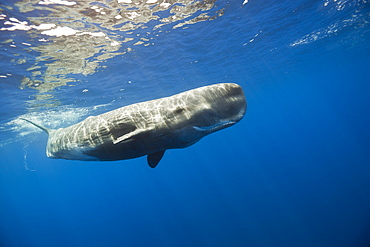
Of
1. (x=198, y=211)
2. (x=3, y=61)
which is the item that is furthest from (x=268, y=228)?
(x=3, y=61)

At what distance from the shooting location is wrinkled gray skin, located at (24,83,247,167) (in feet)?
10.0

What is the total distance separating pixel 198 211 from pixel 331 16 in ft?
78.6

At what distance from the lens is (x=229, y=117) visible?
305 cm

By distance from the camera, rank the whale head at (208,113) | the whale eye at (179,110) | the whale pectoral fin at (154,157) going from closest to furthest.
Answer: the whale head at (208,113)
the whale eye at (179,110)
the whale pectoral fin at (154,157)

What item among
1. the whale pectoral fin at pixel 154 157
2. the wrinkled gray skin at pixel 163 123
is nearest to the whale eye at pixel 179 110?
the wrinkled gray skin at pixel 163 123

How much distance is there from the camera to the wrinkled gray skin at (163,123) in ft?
10.0

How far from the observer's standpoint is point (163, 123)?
3184mm

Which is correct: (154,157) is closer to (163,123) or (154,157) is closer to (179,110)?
(163,123)

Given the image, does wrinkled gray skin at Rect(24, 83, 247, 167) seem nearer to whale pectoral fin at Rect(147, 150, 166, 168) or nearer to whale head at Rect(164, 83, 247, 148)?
whale head at Rect(164, 83, 247, 148)

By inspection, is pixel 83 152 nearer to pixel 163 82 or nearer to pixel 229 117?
pixel 229 117

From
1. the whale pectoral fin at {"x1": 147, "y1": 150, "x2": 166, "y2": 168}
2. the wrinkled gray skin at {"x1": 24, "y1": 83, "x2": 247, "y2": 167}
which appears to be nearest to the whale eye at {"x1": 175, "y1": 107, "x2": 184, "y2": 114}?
the wrinkled gray skin at {"x1": 24, "y1": 83, "x2": 247, "y2": 167}

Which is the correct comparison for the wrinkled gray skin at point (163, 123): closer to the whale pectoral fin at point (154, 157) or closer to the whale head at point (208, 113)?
the whale head at point (208, 113)

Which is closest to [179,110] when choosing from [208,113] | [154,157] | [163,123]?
[163,123]

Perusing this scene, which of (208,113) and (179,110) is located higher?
(179,110)
